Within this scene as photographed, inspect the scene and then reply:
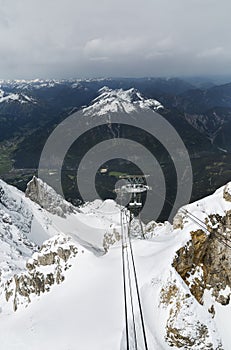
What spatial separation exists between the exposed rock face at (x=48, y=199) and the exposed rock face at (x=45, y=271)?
1801 inches

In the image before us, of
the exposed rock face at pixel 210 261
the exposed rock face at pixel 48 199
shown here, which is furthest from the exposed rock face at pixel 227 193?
the exposed rock face at pixel 48 199

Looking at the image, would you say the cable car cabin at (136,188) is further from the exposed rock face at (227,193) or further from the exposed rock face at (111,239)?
the exposed rock face at (227,193)

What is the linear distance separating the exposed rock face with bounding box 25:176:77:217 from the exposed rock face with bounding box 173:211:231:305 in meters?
56.6

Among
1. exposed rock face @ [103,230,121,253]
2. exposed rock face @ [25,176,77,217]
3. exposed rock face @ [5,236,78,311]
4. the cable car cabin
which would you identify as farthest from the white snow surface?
exposed rock face @ [25,176,77,217]

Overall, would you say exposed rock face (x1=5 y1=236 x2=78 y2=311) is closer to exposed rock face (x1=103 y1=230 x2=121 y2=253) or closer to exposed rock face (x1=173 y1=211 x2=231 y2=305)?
exposed rock face (x1=173 y1=211 x2=231 y2=305)

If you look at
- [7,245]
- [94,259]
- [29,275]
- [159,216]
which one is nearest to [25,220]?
[7,245]

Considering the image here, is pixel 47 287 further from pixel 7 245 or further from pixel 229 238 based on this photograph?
pixel 7 245

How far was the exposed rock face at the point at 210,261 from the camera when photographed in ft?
95.6

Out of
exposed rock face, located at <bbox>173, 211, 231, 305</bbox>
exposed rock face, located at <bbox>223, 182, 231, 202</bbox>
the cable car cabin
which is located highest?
exposed rock face, located at <bbox>223, 182, 231, 202</bbox>

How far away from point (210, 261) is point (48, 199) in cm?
6104

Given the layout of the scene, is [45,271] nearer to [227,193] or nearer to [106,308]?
[106,308]

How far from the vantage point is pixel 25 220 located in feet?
257

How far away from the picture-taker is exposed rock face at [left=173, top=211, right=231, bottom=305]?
2915 centimetres

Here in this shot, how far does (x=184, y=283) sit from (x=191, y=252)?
3679 millimetres
